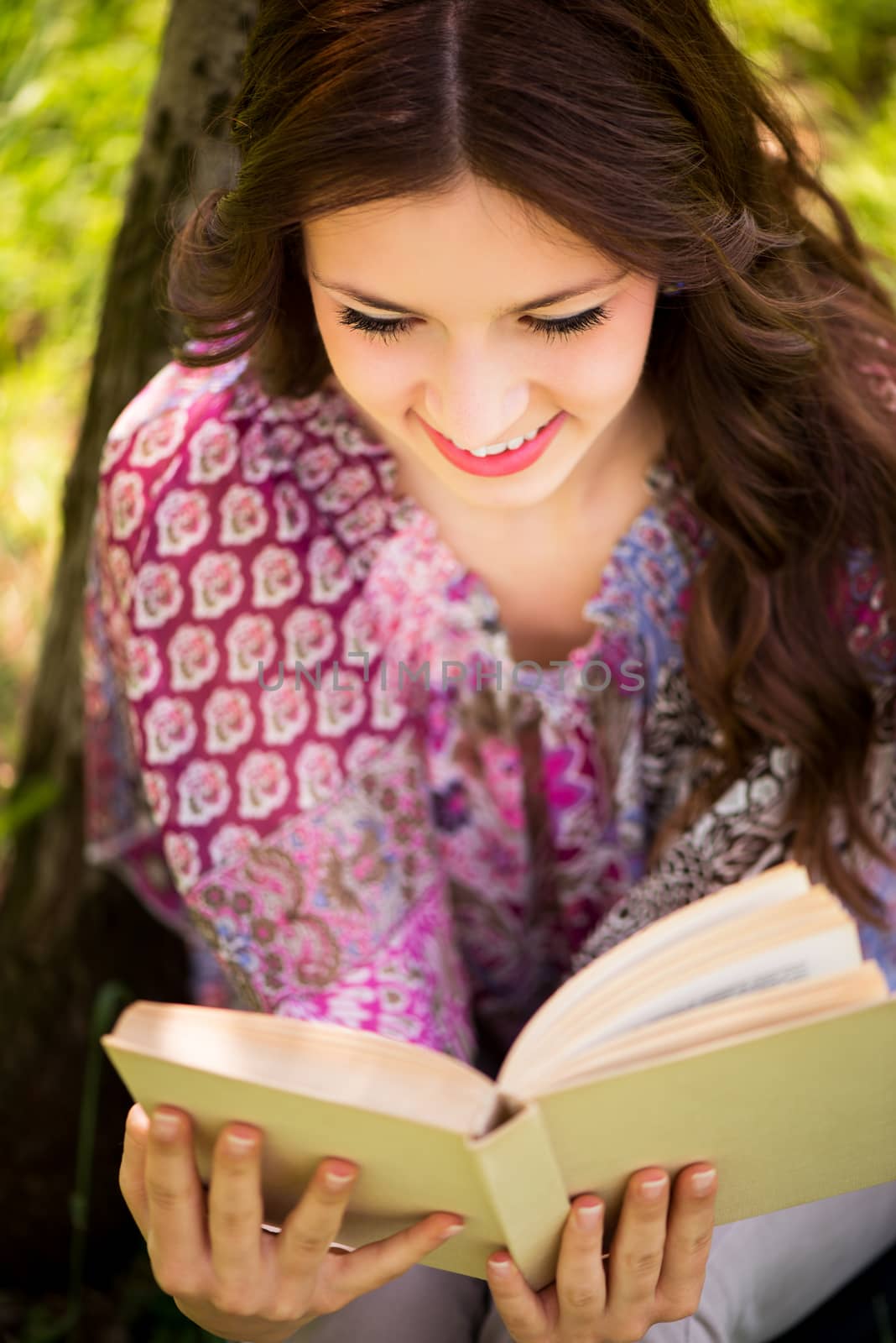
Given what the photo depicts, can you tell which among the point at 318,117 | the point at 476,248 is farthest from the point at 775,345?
the point at 318,117

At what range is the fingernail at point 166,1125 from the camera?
2.93 feet

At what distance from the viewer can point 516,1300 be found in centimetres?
97

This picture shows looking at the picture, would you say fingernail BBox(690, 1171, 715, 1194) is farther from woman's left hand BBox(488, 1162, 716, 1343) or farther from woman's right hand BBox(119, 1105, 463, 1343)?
woman's right hand BBox(119, 1105, 463, 1343)

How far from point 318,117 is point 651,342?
1.44ft

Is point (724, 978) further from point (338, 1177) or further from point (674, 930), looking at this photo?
point (338, 1177)

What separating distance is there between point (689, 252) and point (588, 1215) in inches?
28.4

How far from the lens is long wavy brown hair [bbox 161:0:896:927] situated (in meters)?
0.90

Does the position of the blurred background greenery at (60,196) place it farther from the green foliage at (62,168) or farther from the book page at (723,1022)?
the book page at (723,1022)

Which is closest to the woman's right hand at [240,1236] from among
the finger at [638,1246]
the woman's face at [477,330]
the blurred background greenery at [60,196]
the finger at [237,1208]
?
the finger at [237,1208]

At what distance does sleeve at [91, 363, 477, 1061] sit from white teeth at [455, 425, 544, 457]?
26 centimetres

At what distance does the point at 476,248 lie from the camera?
94 cm

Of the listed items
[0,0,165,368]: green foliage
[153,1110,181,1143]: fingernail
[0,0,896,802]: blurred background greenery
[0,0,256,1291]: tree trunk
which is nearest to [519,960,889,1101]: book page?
[153,1110,181,1143]: fingernail

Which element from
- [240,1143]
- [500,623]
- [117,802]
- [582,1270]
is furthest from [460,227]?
[117,802]

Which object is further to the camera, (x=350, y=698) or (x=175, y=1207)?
(x=350, y=698)
